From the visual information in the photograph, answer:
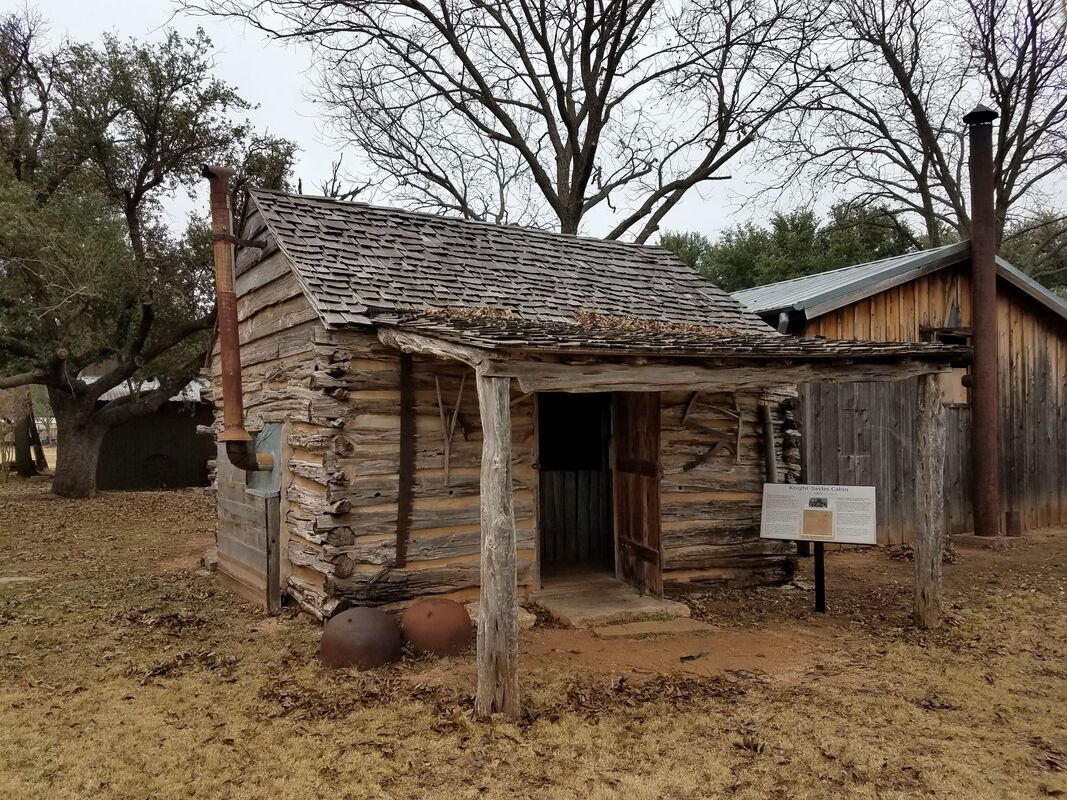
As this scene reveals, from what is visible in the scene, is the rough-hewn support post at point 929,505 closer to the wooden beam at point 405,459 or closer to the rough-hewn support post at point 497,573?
the rough-hewn support post at point 497,573

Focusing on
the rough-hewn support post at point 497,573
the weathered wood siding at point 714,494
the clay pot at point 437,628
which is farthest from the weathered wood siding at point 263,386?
the weathered wood siding at point 714,494

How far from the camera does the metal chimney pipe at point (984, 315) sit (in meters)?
11.4

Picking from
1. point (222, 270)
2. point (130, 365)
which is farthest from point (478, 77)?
point (222, 270)

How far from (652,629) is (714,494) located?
210 centimetres

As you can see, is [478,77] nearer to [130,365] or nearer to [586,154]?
[586,154]

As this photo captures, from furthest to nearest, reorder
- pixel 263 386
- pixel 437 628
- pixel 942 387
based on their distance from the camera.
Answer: pixel 942 387 → pixel 263 386 → pixel 437 628

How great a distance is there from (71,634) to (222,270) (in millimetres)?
3826

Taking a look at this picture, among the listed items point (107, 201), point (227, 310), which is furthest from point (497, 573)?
point (107, 201)

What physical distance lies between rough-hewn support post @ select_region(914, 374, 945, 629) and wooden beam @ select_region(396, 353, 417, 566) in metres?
4.94

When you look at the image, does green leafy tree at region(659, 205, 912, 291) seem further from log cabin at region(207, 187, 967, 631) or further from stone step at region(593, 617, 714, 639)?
stone step at region(593, 617, 714, 639)

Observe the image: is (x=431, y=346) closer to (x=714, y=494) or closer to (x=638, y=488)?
(x=638, y=488)

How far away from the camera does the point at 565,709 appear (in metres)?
5.16

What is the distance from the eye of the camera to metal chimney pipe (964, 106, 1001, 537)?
11.4 metres

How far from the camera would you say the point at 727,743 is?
15.1 ft
